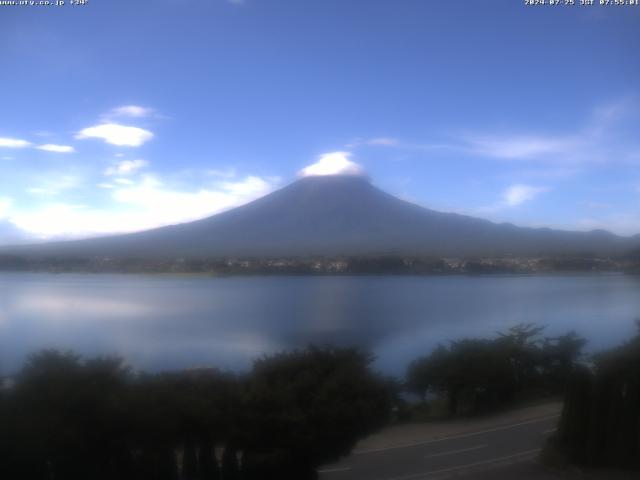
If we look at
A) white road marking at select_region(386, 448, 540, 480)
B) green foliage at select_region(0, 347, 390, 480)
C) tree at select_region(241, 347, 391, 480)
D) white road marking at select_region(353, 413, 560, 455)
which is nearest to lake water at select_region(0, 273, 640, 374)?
green foliage at select_region(0, 347, 390, 480)

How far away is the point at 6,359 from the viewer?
27.6 feet

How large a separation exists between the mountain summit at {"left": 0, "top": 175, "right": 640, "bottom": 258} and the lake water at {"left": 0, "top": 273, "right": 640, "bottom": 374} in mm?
1041

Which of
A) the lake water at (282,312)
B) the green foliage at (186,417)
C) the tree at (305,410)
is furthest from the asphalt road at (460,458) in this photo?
the lake water at (282,312)

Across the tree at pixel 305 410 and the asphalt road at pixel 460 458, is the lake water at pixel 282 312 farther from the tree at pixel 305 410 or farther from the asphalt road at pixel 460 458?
the asphalt road at pixel 460 458

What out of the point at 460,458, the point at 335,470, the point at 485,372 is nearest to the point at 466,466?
the point at 460,458

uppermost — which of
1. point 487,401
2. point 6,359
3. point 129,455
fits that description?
point 6,359

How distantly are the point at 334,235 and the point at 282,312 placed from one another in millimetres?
7339

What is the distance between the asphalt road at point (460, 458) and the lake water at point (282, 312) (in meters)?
1.69

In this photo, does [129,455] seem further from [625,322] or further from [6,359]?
[625,322]

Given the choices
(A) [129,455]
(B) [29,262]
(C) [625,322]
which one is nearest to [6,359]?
(A) [129,455]

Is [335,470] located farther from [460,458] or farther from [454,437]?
[454,437]

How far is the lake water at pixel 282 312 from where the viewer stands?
36.0ft

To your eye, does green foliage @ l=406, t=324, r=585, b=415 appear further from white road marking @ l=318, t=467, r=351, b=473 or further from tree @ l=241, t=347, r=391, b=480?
tree @ l=241, t=347, r=391, b=480

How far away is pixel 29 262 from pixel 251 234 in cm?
852
